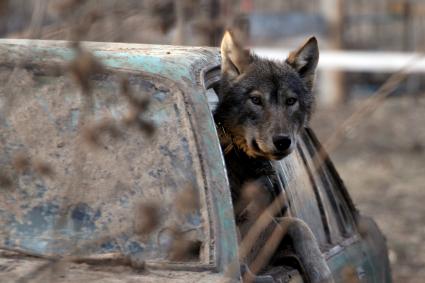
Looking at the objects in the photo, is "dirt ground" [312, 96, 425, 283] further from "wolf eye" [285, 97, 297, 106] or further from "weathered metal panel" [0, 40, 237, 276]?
"weathered metal panel" [0, 40, 237, 276]

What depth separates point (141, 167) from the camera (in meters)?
4.69

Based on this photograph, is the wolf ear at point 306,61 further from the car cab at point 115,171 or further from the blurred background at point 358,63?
the car cab at point 115,171

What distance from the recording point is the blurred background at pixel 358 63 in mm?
9648

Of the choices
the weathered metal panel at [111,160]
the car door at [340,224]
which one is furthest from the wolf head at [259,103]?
the weathered metal panel at [111,160]

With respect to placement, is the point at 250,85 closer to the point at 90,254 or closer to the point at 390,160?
the point at 90,254

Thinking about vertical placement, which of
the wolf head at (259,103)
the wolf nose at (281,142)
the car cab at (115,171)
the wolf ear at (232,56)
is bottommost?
the car cab at (115,171)

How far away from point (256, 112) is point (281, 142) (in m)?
0.34

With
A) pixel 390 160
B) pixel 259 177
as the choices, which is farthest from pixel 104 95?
pixel 390 160

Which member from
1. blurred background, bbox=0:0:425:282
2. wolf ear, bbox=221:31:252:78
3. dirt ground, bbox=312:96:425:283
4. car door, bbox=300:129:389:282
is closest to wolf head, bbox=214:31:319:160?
wolf ear, bbox=221:31:252:78

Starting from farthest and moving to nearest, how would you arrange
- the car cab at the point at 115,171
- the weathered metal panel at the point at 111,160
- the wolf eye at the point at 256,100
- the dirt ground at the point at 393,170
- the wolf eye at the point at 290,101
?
the dirt ground at the point at 393,170 → the wolf eye at the point at 290,101 → the wolf eye at the point at 256,100 → the weathered metal panel at the point at 111,160 → the car cab at the point at 115,171

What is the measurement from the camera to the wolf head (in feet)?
18.9

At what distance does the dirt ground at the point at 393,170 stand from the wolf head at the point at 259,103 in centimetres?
225

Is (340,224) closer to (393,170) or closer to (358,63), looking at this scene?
(393,170)

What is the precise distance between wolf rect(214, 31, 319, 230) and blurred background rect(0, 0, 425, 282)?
64cm
